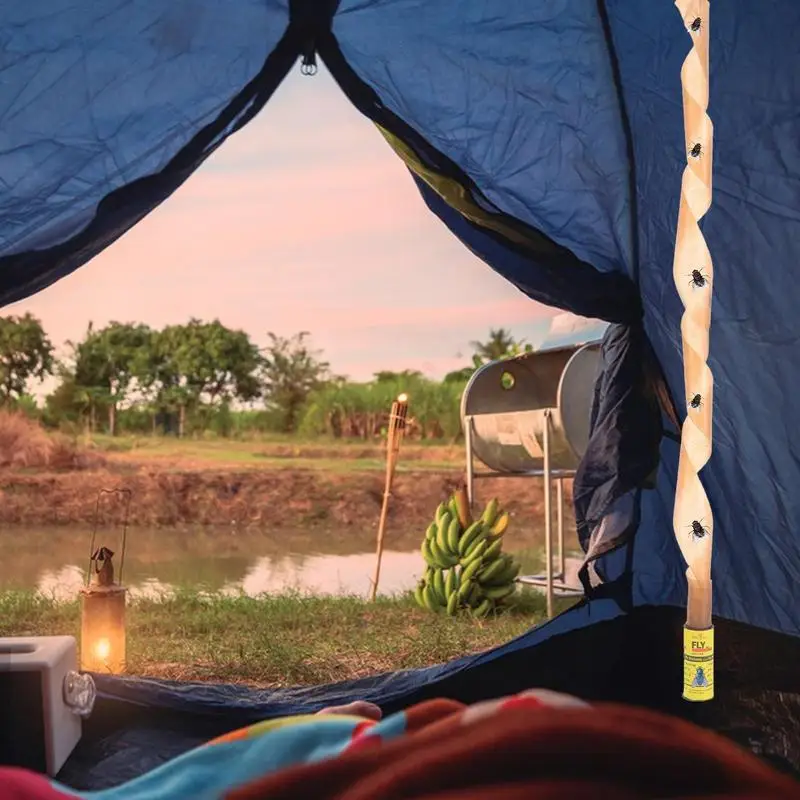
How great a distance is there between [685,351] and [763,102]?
2.23ft

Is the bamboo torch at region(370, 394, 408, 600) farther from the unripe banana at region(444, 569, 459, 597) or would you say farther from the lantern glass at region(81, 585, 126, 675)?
the lantern glass at region(81, 585, 126, 675)

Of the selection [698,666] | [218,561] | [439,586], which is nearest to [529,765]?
[698,666]

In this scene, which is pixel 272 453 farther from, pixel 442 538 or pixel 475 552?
pixel 475 552

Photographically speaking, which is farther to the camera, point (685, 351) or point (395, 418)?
point (395, 418)

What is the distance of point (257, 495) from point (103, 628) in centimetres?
596

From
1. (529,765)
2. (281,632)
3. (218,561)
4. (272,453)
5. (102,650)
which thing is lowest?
(218,561)

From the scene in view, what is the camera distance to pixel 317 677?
9.38 feet

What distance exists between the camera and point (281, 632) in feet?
11.9

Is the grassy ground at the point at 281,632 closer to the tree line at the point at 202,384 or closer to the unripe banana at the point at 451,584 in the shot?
the unripe banana at the point at 451,584

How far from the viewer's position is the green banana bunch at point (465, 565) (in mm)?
4156


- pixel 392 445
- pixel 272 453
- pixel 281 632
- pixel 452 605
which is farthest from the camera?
pixel 272 453

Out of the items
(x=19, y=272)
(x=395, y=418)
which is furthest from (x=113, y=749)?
(x=395, y=418)

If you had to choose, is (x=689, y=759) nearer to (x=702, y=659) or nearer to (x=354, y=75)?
(x=702, y=659)

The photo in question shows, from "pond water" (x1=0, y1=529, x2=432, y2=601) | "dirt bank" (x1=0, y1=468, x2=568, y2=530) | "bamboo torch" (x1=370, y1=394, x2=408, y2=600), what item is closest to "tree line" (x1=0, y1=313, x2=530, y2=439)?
"dirt bank" (x1=0, y1=468, x2=568, y2=530)
